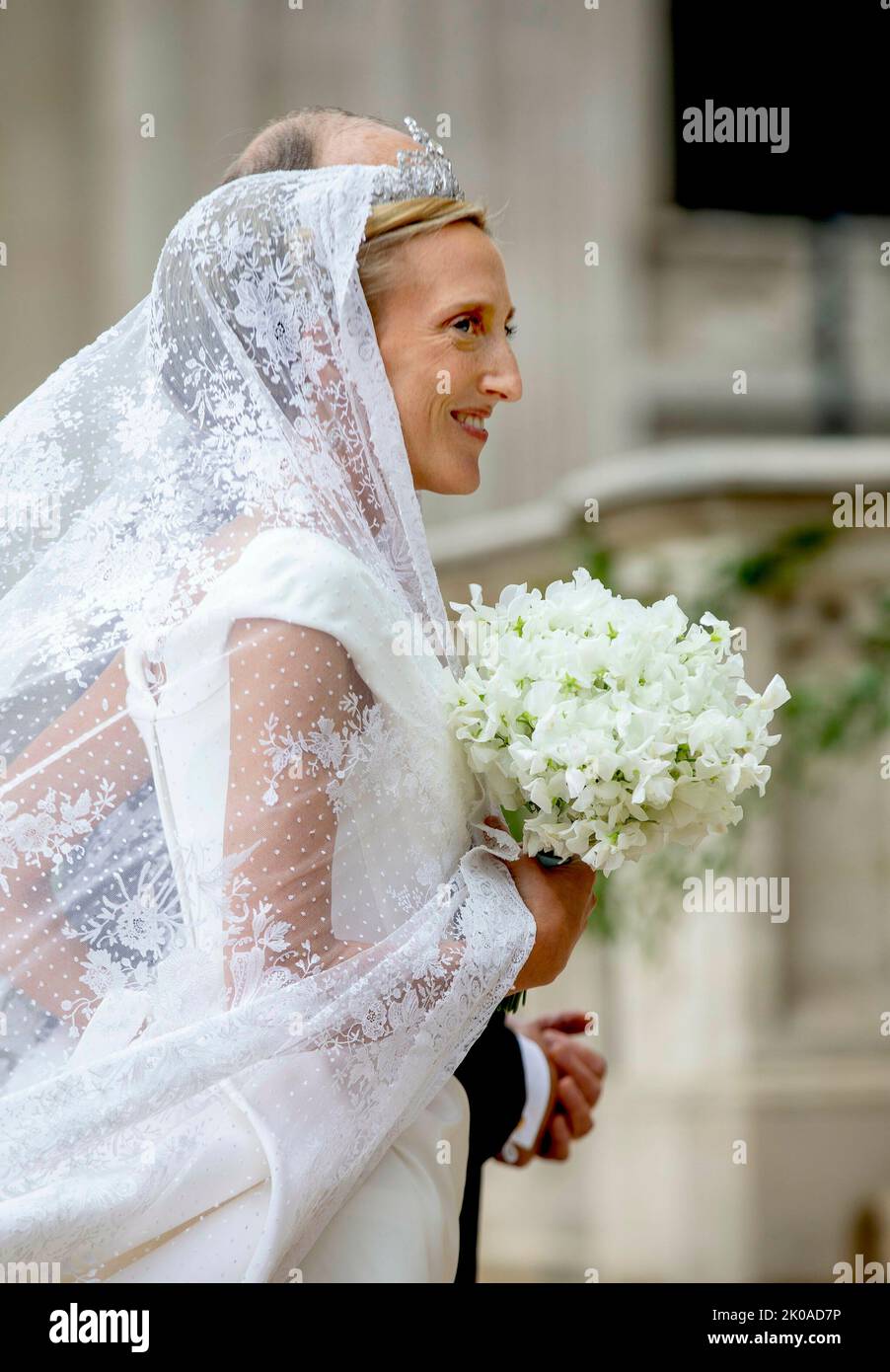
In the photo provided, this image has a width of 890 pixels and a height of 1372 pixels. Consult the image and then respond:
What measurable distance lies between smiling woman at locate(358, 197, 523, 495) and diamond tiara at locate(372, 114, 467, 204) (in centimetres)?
2

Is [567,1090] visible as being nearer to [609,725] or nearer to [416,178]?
[609,725]

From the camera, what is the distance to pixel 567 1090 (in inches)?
81.7

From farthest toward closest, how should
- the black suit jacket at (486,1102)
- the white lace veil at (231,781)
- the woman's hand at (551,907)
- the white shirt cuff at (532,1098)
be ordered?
the white shirt cuff at (532,1098)
the black suit jacket at (486,1102)
the woman's hand at (551,907)
the white lace veil at (231,781)

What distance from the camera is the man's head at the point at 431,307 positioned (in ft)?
5.38

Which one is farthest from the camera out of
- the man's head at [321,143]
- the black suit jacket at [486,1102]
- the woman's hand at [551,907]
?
the black suit jacket at [486,1102]

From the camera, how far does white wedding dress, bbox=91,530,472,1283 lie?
1443mm

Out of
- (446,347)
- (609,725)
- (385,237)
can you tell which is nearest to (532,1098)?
(609,725)

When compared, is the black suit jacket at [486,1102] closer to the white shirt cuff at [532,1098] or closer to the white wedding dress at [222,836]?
the white shirt cuff at [532,1098]

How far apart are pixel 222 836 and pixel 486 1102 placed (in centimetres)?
63

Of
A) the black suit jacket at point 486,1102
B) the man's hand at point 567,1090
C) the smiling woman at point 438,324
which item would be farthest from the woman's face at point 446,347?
the man's hand at point 567,1090

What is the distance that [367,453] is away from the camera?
1.59 meters

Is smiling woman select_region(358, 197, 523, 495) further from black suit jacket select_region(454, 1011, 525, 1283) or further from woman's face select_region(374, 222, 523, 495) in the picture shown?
black suit jacket select_region(454, 1011, 525, 1283)

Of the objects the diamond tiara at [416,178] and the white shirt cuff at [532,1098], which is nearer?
the diamond tiara at [416,178]
